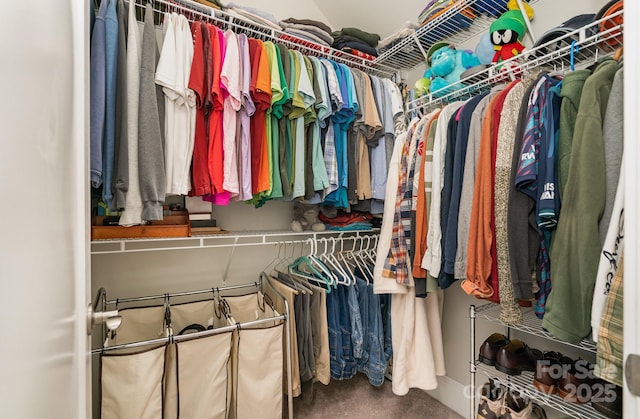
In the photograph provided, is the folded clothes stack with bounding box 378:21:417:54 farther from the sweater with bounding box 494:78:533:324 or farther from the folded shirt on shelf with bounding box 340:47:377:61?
the sweater with bounding box 494:78:533:324

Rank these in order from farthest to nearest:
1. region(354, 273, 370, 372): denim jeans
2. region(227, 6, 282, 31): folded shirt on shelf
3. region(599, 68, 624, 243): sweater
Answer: region(354, 273, 370, 372): denim jeans → region(227, 6, 282, 31): folded shirt on shelf → region(599, 68, 624, 243): sweater

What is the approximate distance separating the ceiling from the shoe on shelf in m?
2.17

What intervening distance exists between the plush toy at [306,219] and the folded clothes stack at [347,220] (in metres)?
0.06

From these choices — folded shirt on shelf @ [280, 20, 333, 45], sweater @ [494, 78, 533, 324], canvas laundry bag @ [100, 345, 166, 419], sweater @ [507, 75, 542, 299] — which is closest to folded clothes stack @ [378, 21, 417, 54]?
folded shirt on shelf @ [280, 20, 333, 45]

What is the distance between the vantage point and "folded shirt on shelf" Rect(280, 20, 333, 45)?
1.67 metres

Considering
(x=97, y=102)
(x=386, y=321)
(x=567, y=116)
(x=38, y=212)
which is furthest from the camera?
(x=386, y=321)

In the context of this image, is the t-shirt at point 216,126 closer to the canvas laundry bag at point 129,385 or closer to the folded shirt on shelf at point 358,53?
the canvas laundry bag at point 129,385

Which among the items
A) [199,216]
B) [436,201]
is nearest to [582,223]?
[436,201]

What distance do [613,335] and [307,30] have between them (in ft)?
5.96

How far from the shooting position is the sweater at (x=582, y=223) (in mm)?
750

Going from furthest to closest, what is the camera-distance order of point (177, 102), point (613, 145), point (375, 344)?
point (375, 344)
point (177, 102)
point (613, 145)

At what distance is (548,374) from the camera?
3.76 feet

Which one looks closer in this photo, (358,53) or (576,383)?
(576,383)

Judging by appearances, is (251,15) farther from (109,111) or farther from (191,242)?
(191,242)
